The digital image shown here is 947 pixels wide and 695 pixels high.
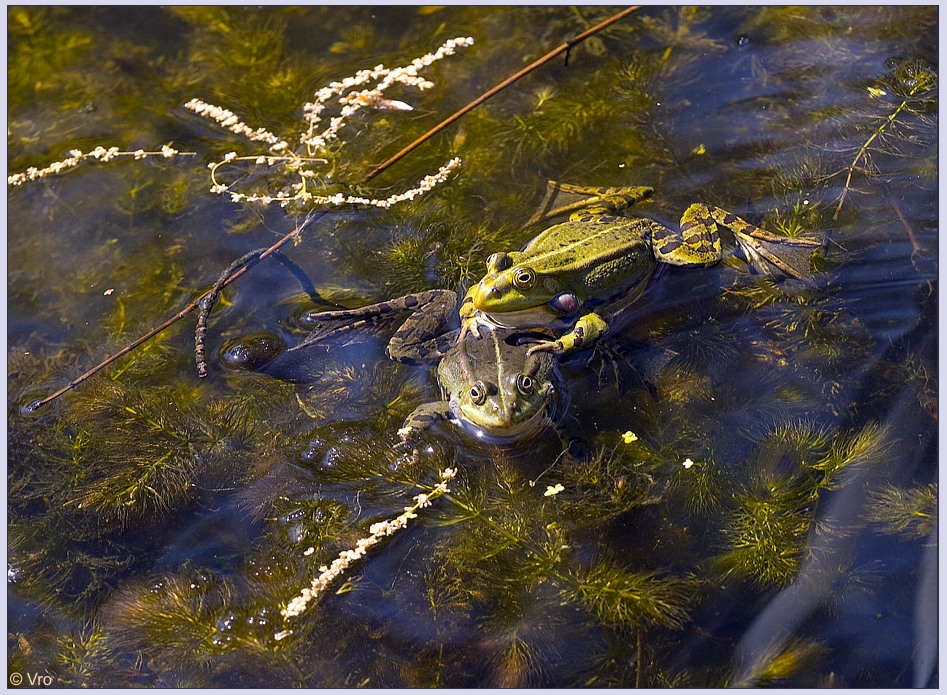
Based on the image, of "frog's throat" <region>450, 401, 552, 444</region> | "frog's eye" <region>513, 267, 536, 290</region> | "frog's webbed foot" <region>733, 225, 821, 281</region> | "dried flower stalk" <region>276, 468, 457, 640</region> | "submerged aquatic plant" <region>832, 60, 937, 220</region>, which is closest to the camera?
"dried flower stalk" <region>276, 468, 457, 640</region>

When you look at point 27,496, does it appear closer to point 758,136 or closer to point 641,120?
point 641,120

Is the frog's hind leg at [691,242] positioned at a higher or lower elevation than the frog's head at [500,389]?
higher

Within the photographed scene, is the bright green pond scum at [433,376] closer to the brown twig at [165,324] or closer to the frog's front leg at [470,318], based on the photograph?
the brown twig at [165,324]

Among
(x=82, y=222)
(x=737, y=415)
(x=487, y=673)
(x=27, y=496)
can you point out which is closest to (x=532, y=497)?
(x=487, y=673)

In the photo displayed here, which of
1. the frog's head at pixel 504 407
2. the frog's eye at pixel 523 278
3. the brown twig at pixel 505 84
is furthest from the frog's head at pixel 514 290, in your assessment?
the brown twig at pixel 505 84

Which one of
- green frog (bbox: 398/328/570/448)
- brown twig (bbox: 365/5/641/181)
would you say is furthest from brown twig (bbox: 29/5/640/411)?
green frog (bbox: 398/328/570/448)

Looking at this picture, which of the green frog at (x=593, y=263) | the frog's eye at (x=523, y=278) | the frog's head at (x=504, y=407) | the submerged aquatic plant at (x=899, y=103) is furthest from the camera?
the submerged aquatic plant at (x=899, y=103)

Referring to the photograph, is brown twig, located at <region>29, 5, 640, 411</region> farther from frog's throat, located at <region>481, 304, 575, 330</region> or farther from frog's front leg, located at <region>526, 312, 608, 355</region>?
frog's front leg, located at <region>526, 312, 608, 355</region>
